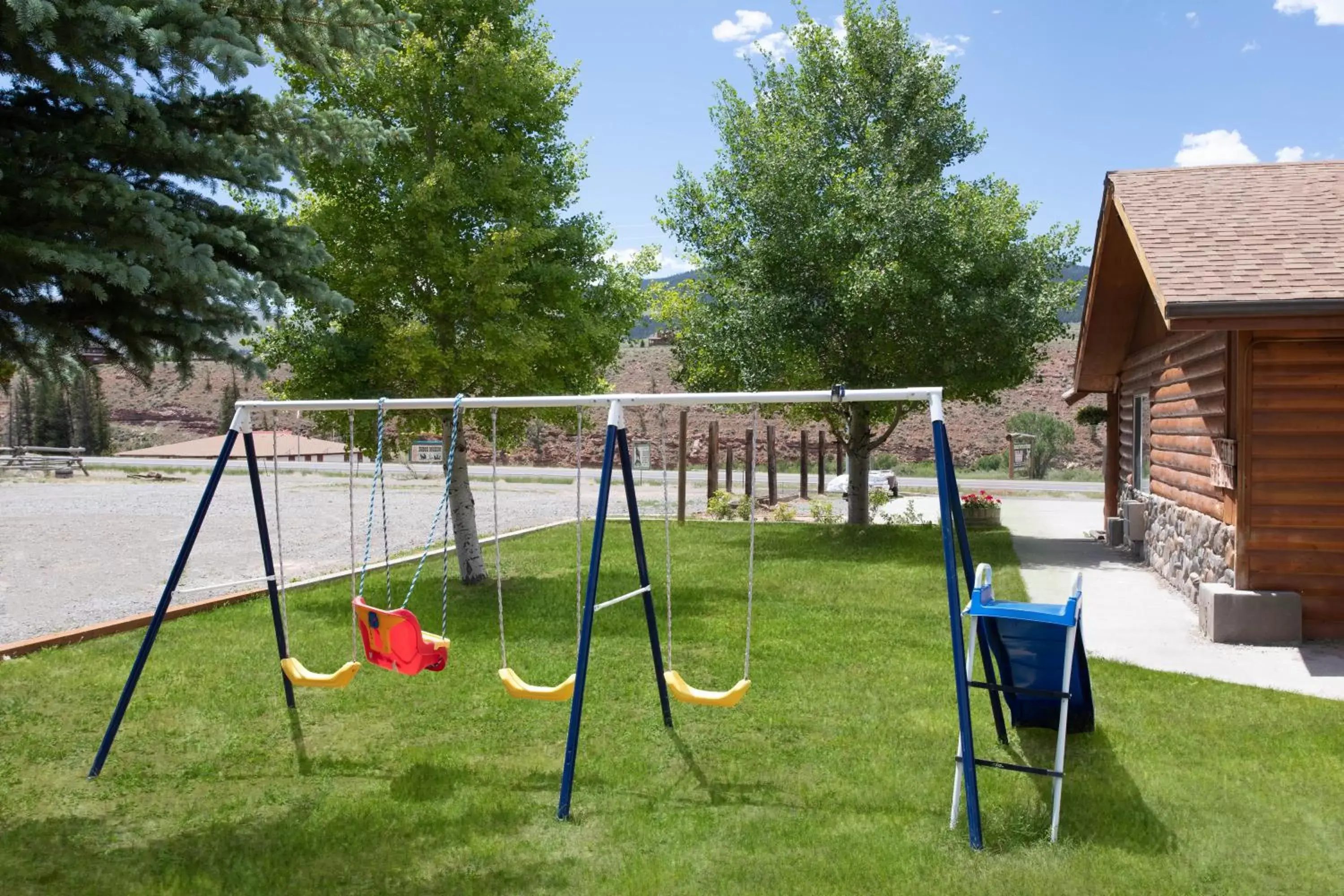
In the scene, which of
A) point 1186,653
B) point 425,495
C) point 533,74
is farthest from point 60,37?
point 425,495

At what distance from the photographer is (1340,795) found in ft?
16.1

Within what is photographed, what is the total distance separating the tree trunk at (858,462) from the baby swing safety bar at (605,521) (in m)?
11.0

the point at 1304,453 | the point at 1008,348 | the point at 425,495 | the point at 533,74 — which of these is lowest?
the point at 425,495

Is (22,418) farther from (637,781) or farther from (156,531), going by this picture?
(637,781)

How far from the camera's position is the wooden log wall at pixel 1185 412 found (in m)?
9.12

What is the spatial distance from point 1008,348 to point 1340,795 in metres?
10.7

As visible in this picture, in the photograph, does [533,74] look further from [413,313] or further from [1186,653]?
[1186,653]

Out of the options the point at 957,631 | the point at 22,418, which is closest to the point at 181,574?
the point at 957,631

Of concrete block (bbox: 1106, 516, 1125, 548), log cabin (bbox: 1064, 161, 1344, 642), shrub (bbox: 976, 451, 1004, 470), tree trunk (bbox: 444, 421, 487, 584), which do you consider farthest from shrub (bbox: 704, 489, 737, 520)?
shrub (bbox: 976, 451, 1004, 470)

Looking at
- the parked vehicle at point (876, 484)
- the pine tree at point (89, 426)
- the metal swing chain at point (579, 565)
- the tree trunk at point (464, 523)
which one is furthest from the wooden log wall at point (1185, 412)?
the pine tree at point (89, 426)

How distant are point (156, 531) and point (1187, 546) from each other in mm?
14594

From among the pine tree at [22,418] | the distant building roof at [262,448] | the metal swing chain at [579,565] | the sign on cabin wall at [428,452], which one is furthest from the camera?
the pine tree at [22,418]

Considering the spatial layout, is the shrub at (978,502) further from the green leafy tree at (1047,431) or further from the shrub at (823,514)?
the green leafy tree at (1047,431)

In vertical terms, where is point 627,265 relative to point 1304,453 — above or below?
above
